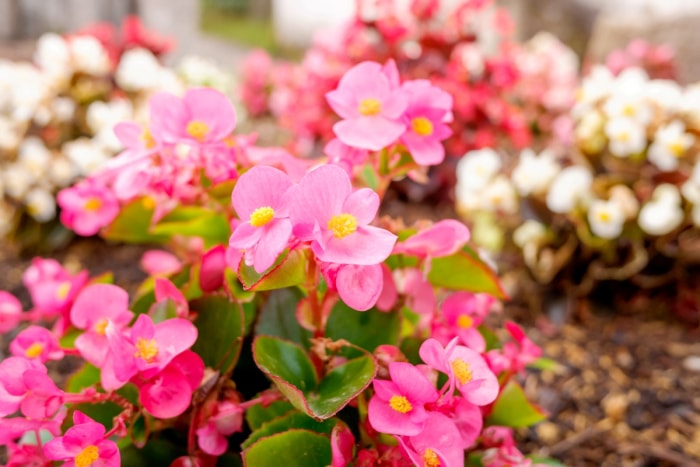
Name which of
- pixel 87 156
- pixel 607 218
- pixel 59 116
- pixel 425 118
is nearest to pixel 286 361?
pixel 425 118

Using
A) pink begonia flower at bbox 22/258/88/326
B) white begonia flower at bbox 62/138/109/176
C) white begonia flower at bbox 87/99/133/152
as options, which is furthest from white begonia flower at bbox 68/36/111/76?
pink begonia flower at bbox 22/258/88/326

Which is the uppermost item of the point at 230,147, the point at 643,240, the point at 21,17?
the point at 230,147

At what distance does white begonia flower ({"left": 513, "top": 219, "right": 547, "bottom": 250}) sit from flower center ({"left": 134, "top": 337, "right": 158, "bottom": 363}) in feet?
3.69

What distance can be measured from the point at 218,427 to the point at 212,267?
147 millimetres

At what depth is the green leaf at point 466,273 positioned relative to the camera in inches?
25.7

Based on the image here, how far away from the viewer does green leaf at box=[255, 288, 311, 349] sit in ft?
2.11

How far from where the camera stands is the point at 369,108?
58 cm

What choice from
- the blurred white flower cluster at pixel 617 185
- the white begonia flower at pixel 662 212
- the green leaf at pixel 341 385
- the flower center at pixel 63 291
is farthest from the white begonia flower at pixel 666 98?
the flower center at pixel 63 291

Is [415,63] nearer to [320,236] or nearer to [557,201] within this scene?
[557,201]

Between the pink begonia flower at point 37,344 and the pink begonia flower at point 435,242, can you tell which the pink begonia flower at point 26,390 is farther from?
the pink begonia flower at point 435,242

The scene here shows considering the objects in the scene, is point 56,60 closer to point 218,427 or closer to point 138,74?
point 138,74

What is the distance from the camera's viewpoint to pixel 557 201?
4.58ft

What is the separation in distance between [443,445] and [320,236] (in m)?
0.19

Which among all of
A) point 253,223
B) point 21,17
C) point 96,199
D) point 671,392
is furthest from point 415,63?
point 21,17
